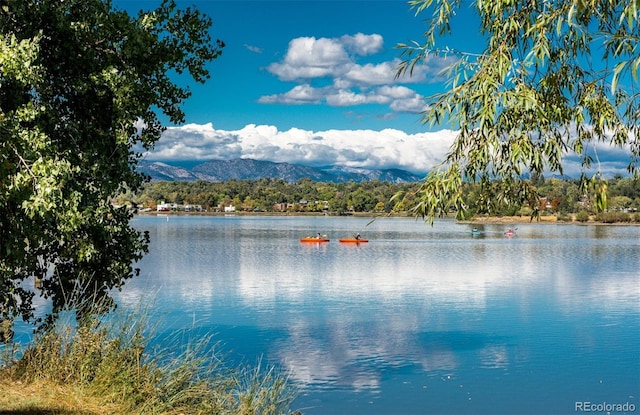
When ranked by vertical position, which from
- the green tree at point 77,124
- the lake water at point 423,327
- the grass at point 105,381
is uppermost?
the green tree at point 77,124

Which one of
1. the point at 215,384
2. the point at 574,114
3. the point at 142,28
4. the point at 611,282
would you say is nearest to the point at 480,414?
the point at 215,384

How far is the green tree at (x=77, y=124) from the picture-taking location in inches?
267

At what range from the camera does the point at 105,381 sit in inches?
274

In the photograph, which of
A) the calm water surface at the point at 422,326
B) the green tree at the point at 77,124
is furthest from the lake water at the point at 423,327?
the green tree at the point at 77,124

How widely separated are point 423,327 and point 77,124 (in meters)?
13.1

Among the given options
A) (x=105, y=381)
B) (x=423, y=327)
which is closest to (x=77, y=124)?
(x=105, y=381)

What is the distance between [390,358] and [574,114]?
982 centimetres

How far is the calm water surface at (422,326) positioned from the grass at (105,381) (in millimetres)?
1002

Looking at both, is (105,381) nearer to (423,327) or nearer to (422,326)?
(423,327)

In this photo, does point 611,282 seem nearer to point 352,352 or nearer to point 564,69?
point 352,352

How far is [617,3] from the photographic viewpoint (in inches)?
230

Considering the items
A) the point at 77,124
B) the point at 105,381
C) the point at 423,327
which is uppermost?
the point at 77,124

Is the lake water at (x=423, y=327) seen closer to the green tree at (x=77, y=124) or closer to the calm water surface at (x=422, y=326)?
the calm water surface at (x=422, y=326)

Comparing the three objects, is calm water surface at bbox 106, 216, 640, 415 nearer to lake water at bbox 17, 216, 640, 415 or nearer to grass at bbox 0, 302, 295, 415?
lake water at bbox 17, 216, 640, 415
